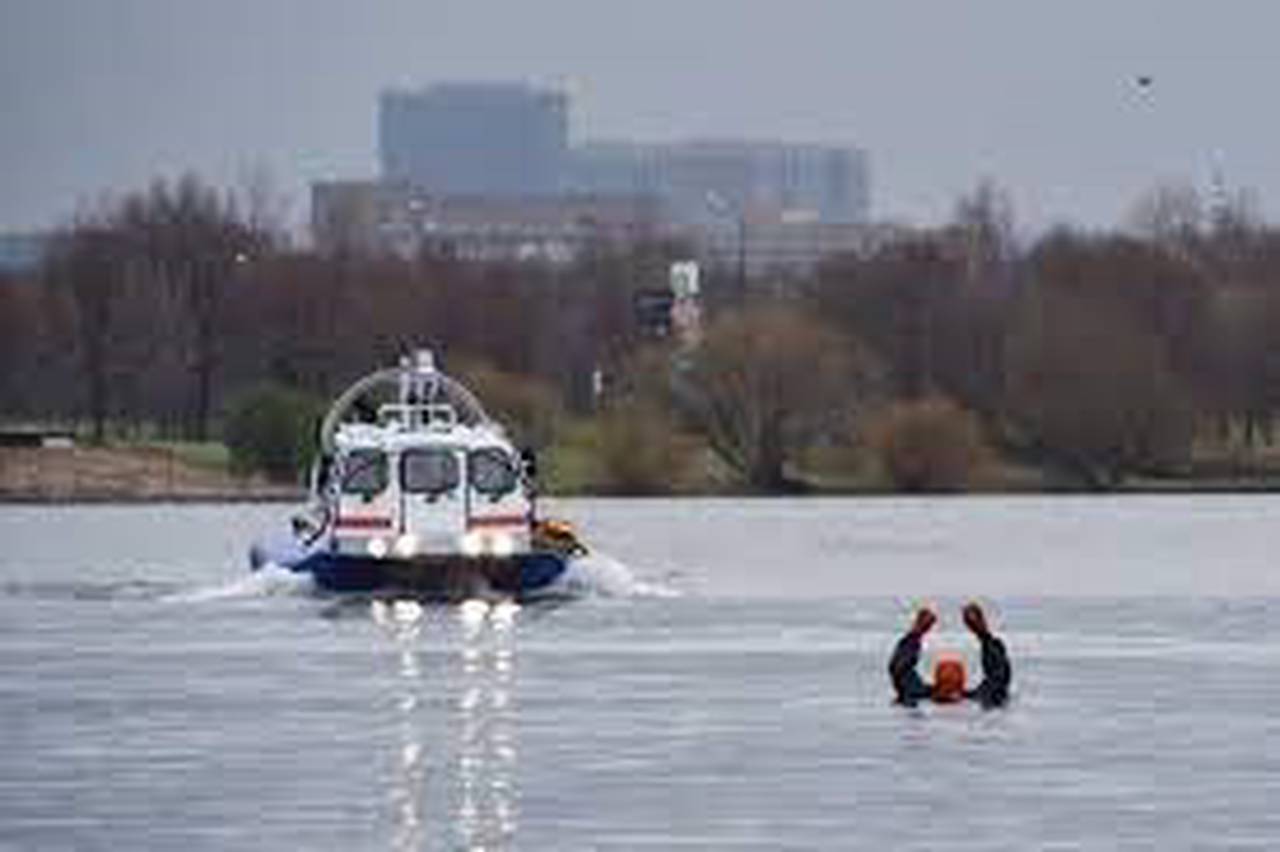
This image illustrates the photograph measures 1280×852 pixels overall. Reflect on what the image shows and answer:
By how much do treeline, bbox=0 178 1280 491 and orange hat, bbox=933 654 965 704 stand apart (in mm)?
89889

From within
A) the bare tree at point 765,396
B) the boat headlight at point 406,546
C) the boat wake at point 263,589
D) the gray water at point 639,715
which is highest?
the bare tree at point 765,396

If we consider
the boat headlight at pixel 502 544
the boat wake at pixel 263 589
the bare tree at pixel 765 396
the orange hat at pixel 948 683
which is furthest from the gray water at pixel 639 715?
the bare tree at pixel 765 396

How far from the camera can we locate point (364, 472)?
282 ft

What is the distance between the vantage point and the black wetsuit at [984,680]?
5647 cm

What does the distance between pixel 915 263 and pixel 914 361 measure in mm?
18103

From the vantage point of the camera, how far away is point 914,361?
172 metres

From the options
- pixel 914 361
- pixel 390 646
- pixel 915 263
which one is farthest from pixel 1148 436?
pixel 390 646

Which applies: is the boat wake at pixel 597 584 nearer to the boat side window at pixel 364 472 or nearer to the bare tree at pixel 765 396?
the boat side window at pixel 364 472

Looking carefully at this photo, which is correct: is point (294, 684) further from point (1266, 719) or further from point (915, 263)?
point (915, 263)

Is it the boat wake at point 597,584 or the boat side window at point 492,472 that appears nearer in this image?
the boat wake at point 597,584

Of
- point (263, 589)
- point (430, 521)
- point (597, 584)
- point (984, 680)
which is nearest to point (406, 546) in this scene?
point (430, 521)

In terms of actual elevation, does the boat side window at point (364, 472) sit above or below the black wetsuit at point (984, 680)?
above

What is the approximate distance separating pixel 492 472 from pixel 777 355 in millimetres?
69053

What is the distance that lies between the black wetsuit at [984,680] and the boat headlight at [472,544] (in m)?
27.0
